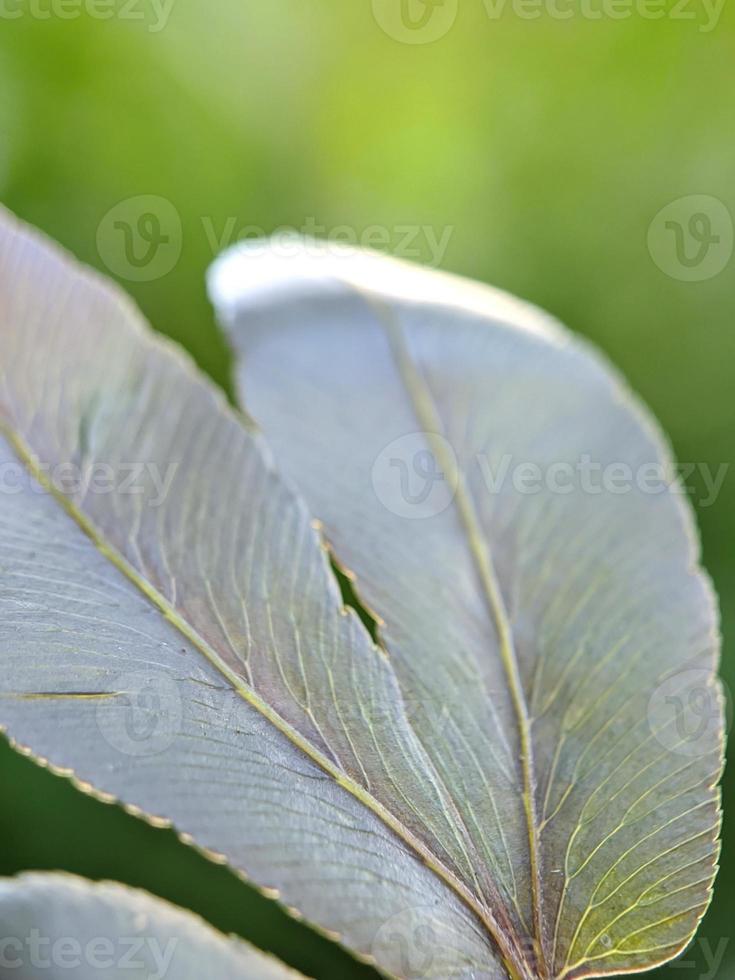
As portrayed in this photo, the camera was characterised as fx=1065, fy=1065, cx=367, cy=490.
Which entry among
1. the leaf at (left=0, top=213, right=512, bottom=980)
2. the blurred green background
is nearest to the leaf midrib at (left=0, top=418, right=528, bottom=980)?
the leaf at (left=0, top=213, right=512, bottom=980)

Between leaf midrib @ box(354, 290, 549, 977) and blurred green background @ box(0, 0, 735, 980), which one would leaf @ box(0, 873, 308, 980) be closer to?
leaf midrib @ box(354, 290, 549, 977)

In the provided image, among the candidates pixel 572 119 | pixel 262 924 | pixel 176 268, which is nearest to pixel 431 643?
pixel 262 924

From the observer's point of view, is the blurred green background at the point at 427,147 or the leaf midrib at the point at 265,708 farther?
the blurred green background at the point at 427,147

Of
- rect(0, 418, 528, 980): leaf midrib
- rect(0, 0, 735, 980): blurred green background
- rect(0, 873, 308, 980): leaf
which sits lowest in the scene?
rect(0, 873, 308, 980): leaf

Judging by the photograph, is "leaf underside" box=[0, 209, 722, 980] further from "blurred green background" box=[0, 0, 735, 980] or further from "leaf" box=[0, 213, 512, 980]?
"blurred green background" box=[0, 0, 735, 980]

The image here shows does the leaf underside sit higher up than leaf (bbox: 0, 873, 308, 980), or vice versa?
the leaf underside

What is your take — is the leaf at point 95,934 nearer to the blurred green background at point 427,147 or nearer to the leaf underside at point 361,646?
the leaf underside at point 361,646

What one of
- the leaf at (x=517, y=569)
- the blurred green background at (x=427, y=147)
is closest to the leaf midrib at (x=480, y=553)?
the leaf at (x=517, y=569)

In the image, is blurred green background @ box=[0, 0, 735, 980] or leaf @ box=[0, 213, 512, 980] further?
blurred green background @ box=[0, 0, 735, 980]
